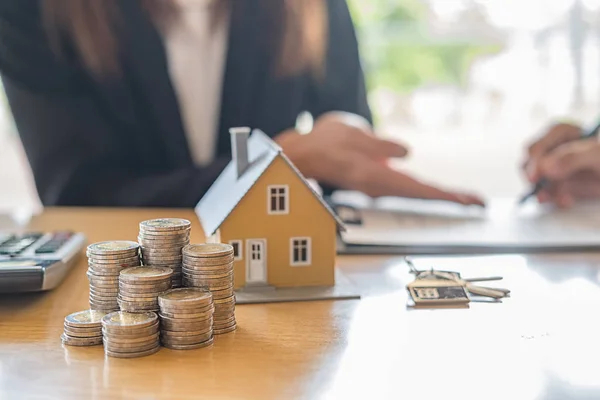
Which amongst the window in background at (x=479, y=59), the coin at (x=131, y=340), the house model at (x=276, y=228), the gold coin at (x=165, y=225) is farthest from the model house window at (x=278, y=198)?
the window in background at (x=479, y=59)

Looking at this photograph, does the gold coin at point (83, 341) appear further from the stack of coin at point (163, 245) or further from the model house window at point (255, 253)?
the model house window at point (255, 253)

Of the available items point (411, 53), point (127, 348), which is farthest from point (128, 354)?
point (411, 53)

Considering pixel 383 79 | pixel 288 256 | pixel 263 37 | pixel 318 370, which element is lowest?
pixel 318 370

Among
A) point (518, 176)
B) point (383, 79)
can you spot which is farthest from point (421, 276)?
point (383, 79)

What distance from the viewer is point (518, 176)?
3604mm

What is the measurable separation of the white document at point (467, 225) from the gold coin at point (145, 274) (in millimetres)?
291

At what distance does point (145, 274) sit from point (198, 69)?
927 millimetres

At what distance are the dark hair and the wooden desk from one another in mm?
674

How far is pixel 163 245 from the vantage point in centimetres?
60

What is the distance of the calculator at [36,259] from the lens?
67 cm

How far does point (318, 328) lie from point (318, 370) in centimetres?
10

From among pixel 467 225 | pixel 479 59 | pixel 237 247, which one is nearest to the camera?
pixel 237 247

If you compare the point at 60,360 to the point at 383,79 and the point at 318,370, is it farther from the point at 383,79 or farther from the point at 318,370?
the point at 383,79

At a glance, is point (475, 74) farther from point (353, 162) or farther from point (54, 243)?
point (54, 243)
